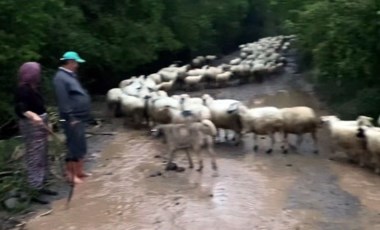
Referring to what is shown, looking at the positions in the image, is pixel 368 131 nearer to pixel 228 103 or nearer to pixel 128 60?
pixel 228 103

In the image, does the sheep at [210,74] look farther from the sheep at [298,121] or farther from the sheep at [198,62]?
the sheep at [298,121]

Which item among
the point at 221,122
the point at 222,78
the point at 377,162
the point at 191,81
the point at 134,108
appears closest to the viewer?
the point at 377,162

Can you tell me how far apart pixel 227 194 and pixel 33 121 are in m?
3.03

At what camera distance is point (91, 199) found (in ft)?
31.6

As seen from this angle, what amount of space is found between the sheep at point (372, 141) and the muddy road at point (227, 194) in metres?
0.25

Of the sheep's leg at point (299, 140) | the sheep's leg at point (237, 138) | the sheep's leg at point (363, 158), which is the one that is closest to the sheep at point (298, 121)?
the sheep's leg at point (299, 140)

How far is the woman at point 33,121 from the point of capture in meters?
8.72

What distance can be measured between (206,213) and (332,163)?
3889mm

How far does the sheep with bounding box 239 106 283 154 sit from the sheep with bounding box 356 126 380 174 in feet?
5.69

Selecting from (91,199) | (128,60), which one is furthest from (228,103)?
(128,60)

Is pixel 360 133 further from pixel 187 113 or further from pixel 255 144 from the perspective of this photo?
pixel 187 113

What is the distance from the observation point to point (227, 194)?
9.77 metres

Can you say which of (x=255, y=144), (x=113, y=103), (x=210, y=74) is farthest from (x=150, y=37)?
(x=255, y=144)

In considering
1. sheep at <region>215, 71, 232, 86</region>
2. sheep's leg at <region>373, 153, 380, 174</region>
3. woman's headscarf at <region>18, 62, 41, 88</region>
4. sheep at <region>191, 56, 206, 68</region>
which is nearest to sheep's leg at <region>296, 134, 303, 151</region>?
sheep's leg at <region>373, 153, 380, 174</region>
